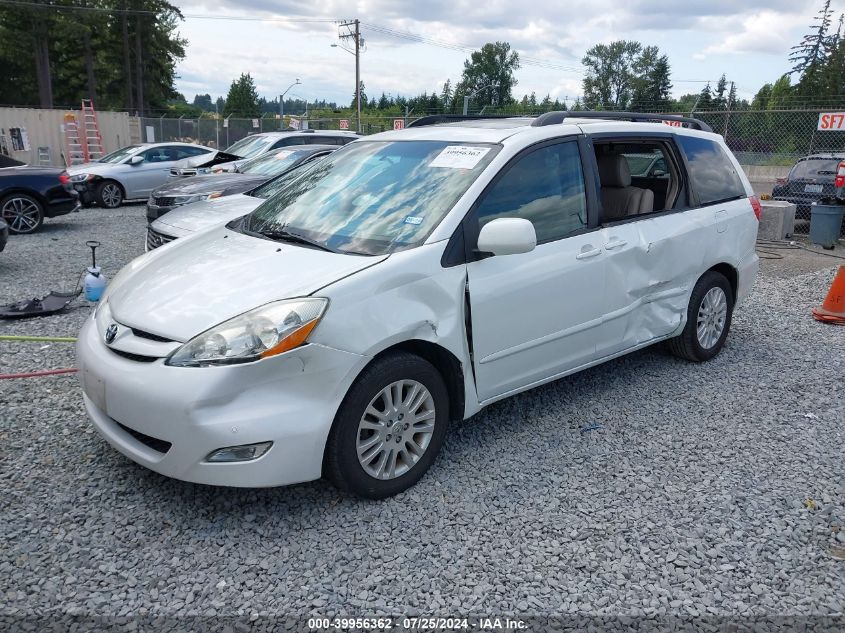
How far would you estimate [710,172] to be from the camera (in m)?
5.13

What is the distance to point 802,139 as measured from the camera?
2728 centimetres

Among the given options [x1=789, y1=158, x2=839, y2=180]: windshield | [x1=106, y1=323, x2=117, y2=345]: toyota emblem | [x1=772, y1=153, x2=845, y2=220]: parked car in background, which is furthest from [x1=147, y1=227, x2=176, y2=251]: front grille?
[x1=789, y1=158, x2=839, y2=180]: windshield

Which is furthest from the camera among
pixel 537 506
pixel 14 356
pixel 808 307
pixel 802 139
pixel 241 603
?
pixel 802 139

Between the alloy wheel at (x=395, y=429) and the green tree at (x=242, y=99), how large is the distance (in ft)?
287

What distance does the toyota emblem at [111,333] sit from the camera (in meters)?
3.13

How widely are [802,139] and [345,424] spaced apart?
30.0 m

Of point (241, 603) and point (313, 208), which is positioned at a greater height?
point (313, 208)

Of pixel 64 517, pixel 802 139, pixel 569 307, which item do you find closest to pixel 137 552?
pixel 64 517

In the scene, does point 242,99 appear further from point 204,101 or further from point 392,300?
point 392,300

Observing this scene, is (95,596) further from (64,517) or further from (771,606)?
(771,606)

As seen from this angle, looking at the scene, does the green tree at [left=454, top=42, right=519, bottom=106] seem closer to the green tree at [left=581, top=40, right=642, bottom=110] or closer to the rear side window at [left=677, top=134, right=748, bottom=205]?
the green tree at [left=581, top=40, right=642, bottom=110]

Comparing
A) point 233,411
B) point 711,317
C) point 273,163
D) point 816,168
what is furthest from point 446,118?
point 816,168

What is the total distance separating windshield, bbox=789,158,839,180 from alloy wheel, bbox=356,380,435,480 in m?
12.5

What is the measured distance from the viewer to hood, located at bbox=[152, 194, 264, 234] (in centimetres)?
695
